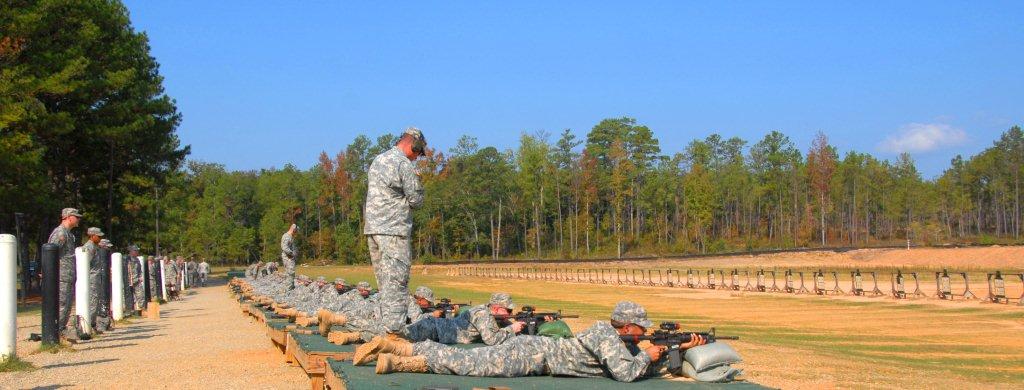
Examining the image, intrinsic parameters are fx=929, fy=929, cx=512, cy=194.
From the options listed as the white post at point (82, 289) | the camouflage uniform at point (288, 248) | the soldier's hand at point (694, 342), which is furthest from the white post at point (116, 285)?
the soldier's hand at point (694, 342)

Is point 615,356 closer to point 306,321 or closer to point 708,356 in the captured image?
point 708,356

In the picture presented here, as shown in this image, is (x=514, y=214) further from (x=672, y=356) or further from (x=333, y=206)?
(x=672, y=356)

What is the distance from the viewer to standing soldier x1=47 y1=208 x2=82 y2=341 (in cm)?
1319

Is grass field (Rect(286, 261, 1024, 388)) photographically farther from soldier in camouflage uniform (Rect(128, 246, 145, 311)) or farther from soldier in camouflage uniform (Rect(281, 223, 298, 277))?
soldier in camouflage uniform (Rect(128, 246, 145, 311))

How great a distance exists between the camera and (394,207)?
28.0ft

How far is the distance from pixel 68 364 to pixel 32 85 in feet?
67.1

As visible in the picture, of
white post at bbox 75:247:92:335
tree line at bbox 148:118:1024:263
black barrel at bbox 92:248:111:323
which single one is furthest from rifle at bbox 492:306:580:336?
tree line at bbox 148:118:1024:263

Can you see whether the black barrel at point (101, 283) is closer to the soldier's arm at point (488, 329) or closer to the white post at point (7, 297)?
the white post at point (7, 297)

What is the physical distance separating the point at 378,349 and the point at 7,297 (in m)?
6.09

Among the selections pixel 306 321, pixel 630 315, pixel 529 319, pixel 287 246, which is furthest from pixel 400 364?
pixel 287 246

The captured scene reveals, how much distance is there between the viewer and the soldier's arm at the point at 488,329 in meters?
9.56

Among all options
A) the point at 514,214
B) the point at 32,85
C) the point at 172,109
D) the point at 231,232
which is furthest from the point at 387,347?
the point at 231,232

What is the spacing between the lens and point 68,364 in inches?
445

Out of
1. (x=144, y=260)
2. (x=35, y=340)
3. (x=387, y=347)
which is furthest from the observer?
(x=144, y=260)
